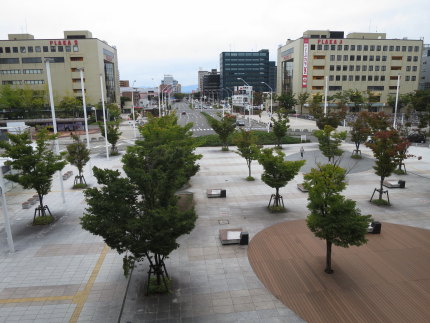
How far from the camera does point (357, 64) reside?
101875 mm

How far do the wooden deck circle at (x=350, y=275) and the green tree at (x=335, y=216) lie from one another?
5.73 feet

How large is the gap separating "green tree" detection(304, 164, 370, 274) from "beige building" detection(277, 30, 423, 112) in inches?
3743

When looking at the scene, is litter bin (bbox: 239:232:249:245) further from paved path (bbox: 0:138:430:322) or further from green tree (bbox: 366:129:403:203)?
green tree (bbox: 366:129:403:203)

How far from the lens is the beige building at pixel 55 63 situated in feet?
308

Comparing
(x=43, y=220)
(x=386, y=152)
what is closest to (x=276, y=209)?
(x=386, y=152)

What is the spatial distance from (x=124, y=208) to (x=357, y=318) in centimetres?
863

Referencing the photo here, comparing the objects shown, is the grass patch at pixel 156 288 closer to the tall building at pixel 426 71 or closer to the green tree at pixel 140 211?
the green tree at pixel 140 211

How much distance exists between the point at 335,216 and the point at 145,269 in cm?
837

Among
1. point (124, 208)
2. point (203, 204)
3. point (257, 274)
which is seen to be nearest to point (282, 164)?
point (203, 204)

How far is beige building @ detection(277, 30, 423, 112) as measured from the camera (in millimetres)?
100750

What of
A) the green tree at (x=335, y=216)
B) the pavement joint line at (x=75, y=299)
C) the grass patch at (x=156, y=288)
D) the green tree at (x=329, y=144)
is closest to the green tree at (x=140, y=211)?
the grass patch at (x=156, y=288)

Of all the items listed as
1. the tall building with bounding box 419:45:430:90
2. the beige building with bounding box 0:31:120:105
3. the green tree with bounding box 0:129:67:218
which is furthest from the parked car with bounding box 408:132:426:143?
the tall building with bounding box 419:45:430:90

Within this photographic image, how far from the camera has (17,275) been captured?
14367 millimetres

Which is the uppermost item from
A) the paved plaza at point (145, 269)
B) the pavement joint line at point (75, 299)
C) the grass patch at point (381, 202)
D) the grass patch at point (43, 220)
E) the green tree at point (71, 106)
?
the green tree at point (71, 106)
